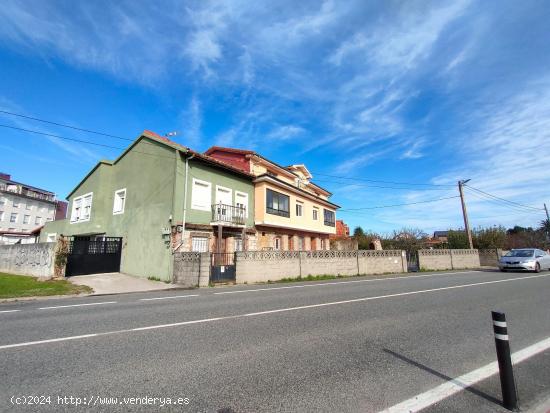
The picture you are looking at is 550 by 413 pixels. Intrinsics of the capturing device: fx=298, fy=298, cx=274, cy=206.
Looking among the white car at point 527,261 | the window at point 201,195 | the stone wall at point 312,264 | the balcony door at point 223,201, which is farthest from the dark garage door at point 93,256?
the white car at point 527,261

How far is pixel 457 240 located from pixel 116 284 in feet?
115

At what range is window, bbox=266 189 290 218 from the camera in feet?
78.0

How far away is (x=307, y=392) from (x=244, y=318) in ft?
11.8

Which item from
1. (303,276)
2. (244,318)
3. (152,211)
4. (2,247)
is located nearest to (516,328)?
(244,318)

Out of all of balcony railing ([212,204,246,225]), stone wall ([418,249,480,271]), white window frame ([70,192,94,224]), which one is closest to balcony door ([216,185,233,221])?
balcony railing ([212,204,246,225])

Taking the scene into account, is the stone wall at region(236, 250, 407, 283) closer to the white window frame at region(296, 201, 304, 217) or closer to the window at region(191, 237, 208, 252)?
the window at region(191, 237, 208, 252)

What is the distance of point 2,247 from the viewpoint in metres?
21.0

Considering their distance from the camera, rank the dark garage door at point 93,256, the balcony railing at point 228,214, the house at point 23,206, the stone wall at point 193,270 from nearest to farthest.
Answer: the stone wall at point 193,270, the dark garage door at point 93,256, the balcony railing at point 228,214, the house at point 23,206

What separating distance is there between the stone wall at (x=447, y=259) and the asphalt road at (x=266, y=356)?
54.3 ft

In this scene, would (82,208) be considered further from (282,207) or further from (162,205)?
(282,207)

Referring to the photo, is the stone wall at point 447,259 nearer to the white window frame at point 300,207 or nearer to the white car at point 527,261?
the white car at point 527,261

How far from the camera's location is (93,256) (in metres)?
18.0

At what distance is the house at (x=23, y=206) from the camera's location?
53062mm

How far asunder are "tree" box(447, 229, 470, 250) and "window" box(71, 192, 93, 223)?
3587 cm
